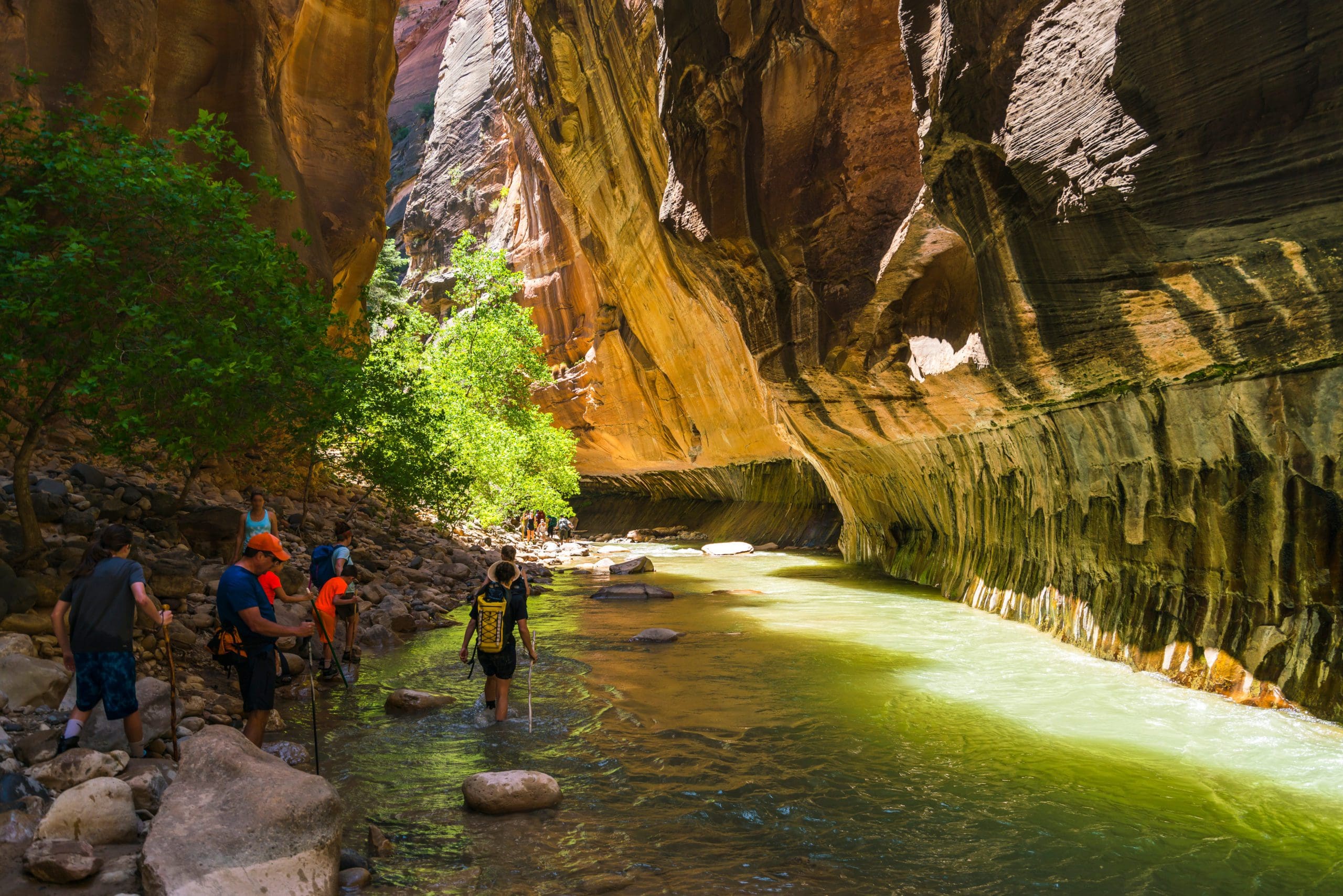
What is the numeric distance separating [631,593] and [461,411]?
34.5 ft

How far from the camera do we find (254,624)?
234 inches

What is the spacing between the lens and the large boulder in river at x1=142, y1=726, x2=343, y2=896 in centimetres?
406

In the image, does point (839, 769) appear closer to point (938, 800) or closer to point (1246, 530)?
point (938, 800)

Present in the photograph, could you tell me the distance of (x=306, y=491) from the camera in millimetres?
16531

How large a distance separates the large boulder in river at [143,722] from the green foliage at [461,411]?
6.08 m

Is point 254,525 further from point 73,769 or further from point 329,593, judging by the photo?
point 73,769

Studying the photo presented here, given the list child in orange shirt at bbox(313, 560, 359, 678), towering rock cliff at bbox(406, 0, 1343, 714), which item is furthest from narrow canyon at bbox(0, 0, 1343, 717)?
child in orange shirt at bbox(313, 560, 359, 678)

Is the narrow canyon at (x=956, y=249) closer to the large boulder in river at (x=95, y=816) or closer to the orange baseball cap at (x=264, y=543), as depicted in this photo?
the orange baseball cap at (x=264, y=543)

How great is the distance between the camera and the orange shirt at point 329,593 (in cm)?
946

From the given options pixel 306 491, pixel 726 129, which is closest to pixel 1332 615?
pixel 726 129

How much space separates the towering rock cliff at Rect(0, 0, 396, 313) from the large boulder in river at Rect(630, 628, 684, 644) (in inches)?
411

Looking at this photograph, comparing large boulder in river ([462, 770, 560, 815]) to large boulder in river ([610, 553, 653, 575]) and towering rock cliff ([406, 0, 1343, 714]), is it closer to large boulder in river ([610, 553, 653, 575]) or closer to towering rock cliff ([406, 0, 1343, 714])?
towering rock cliff ([406, 0, 1343, 714])

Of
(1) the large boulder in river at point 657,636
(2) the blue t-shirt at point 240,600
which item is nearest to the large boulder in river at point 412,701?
(2) the blue t-shirt at point 240,600

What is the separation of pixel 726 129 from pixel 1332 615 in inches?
491
